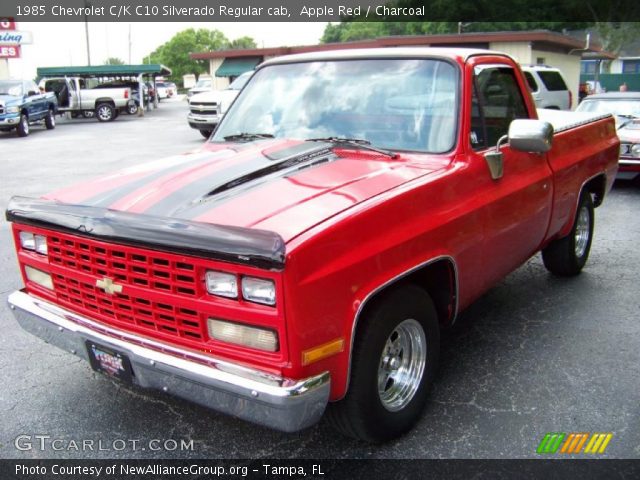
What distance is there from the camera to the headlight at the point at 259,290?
237cm

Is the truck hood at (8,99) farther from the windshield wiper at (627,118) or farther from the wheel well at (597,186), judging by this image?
the wheel well at (597,186)

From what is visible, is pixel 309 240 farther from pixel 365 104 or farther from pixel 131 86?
pixel 131 86

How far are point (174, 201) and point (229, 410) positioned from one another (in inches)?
39.5

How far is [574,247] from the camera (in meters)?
5.36

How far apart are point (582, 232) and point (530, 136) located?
249cm

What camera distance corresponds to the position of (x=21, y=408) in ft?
11.4

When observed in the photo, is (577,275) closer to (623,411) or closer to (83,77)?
(623,411)

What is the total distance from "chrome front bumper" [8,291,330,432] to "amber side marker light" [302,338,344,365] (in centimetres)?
8

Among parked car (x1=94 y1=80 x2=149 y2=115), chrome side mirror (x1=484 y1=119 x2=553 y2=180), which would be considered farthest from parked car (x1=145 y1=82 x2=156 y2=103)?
chrome side mirror (x1=484 y1=119 x2=553 y2=180)

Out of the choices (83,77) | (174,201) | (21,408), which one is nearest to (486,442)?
(174,201)

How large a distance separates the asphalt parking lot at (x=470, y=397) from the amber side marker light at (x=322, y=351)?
803 millimetres

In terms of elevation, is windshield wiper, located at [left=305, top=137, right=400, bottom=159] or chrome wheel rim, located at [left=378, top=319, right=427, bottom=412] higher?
windshield wiper, located at [left=305, top=137, right=400, bottom=159]

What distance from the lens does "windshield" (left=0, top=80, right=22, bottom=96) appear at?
2027 centimetres

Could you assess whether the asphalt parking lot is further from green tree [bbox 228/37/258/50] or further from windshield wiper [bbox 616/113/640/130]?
green tree [bbox 228/37/258/50]
